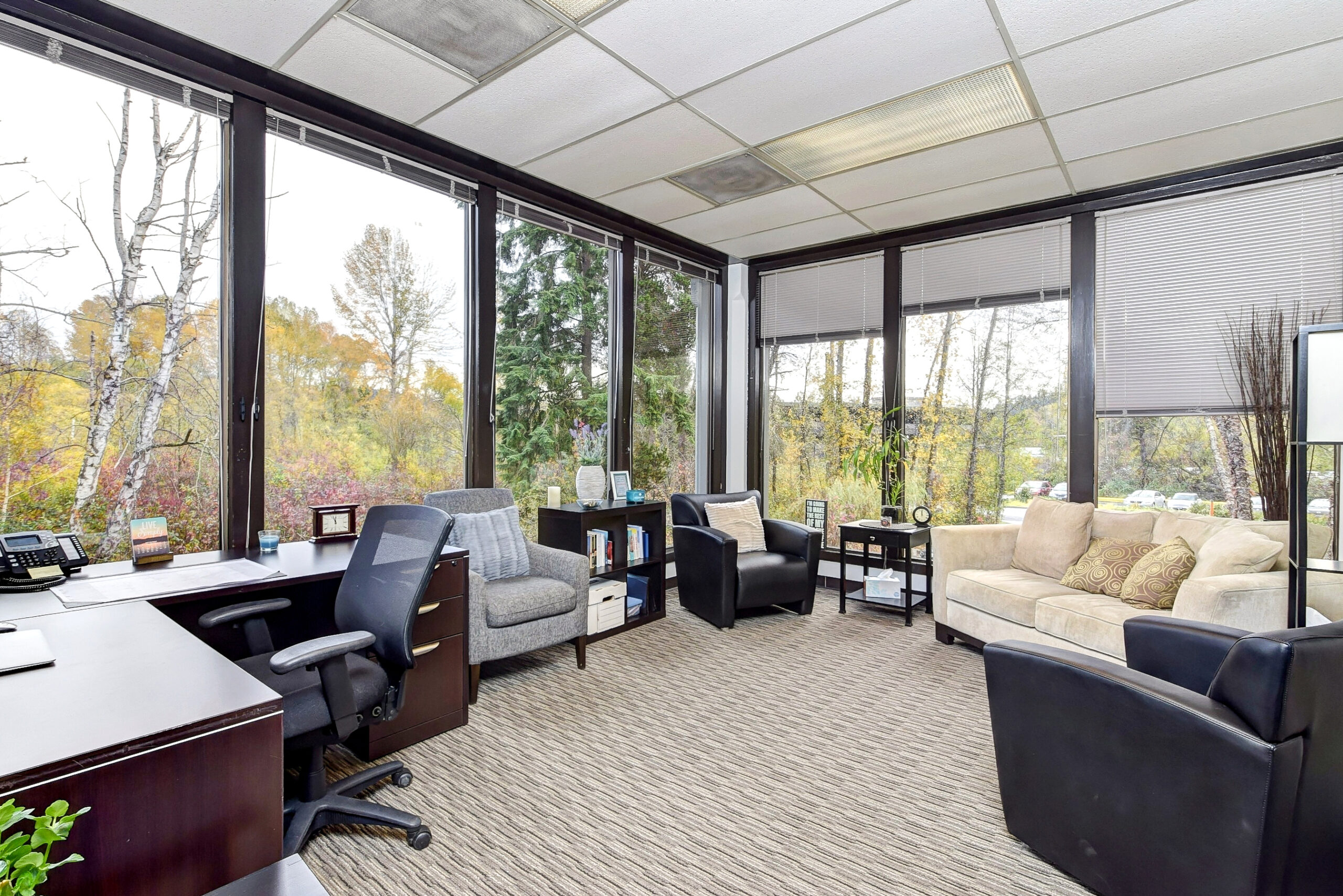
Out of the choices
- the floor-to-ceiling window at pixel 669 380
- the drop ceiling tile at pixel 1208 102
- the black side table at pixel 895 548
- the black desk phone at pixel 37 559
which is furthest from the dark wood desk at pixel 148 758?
the drop ceiling tile at pixel 1208 102

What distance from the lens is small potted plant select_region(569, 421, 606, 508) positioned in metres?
4.11

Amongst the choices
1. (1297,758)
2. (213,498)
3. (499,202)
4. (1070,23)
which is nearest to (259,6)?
(499,202)

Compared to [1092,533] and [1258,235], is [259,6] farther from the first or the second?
[1258,235]

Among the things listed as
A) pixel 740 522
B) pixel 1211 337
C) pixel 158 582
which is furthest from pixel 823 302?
pixel 158 582

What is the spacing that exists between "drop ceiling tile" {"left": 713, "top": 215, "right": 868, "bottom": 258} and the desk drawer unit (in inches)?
139

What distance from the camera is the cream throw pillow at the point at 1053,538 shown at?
143 inches

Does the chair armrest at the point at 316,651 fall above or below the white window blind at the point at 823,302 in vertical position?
below

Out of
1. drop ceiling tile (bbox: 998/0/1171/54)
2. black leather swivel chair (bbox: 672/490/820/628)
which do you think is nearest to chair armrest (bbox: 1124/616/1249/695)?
drop ceiling tile (bbox: 998/0/1171/54)

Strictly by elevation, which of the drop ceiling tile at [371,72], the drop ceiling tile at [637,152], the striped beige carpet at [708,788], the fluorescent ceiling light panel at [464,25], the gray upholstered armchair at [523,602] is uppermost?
the drop ceiling tile at [637,152]

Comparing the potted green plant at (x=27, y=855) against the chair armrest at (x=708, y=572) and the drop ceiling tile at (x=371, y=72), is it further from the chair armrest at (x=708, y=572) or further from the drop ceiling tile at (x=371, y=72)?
the chair armrest at (x=708, y=572)

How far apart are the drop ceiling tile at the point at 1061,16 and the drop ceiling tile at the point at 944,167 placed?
0.78 m

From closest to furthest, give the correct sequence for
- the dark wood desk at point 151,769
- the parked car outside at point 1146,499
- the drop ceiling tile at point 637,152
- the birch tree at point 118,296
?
1. the dark wood desk at point 151,769
2. the birch tree at point 118,296
3. the drop ceiling tile at point 637,152
4. the parked car outside at point 1146,499

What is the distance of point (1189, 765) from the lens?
152 centimetres

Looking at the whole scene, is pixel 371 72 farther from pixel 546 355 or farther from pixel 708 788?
pixel 708 788
